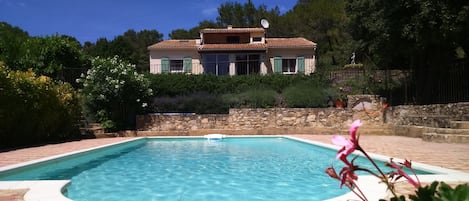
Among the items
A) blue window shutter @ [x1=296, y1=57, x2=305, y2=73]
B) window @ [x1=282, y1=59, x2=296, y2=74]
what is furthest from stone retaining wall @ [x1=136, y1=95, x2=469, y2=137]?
window @ [x1=282, y1=59, x2=296, y2=74]

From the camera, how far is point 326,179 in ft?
21.6

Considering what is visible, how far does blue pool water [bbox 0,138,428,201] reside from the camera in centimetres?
552

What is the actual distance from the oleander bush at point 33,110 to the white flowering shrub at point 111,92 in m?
1.54

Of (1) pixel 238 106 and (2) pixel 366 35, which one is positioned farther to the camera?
(2) pixel 366 35

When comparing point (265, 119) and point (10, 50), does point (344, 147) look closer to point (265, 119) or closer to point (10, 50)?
point (265, 119)

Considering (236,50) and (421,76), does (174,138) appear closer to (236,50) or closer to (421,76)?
(421,76)

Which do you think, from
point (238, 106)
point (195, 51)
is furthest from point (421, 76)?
point (195, 51)

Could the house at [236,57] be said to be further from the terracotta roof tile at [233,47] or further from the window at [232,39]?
the window at [232,39]

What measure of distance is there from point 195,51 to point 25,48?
1471cm

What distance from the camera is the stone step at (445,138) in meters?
10.6

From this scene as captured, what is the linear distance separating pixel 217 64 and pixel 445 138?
20948mm

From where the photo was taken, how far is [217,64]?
99.0 ft

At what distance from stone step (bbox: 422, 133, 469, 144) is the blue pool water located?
3380 millimetres

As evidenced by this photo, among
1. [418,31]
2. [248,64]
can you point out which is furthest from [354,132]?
[248,64]
